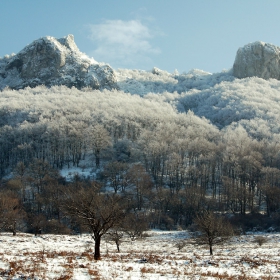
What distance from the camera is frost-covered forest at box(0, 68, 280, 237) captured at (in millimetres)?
68750

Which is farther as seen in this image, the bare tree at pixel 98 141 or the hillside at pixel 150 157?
the bare tree at pixel 98 141

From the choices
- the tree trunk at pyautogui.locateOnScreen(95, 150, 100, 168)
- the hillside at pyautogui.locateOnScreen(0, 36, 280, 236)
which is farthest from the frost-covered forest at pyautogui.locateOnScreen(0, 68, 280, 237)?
the hillside at pyautogui.locateOnScreen(0, 36, 280, 236)

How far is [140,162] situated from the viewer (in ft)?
330

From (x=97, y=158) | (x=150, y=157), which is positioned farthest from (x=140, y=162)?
(x=97, y=158)

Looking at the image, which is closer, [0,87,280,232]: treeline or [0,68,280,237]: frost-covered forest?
[0,87,280,232]: treeline

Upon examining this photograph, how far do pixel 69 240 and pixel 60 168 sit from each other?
58516mm

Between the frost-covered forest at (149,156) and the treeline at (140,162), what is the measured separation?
11.3 inches

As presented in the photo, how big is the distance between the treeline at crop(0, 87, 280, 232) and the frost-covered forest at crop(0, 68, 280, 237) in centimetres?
29

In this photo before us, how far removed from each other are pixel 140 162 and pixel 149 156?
18.5 ft

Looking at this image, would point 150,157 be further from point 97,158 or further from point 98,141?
point 98,141

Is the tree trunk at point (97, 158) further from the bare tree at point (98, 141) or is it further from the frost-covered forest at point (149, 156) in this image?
the frost-covered forest at point (149, 156)

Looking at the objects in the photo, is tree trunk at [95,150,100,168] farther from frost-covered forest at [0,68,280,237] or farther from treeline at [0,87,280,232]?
treeline at [0,87,280,232]

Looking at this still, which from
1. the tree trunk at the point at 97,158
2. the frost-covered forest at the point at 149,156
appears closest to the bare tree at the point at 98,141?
the tree trunk at the point at 97,158

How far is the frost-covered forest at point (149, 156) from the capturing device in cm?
6875
